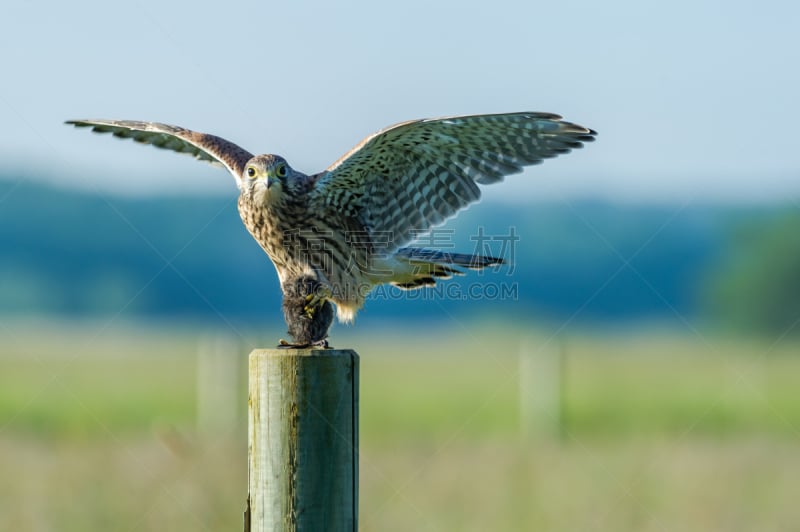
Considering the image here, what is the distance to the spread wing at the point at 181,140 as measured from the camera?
6906mm

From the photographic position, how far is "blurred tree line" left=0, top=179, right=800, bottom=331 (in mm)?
57688

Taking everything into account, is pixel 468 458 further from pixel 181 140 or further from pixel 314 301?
pixel 314 301

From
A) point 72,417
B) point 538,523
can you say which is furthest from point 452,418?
point 538,523

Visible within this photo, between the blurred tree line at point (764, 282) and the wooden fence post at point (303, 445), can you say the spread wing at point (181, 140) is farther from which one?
the blurred tree line at point (764, 282)

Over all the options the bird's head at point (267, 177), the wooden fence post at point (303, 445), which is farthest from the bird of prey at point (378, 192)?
the wooden fence post at point (303, 445)

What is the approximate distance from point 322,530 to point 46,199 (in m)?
106

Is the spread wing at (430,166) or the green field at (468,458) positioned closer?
the spread wing at (430,166)

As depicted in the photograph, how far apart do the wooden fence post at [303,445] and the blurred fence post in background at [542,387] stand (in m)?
11.9

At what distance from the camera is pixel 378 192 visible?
273 inches

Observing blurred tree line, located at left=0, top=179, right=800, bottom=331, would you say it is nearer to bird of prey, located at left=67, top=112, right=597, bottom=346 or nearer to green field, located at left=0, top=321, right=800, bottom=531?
green field, located at left=0, top=321, right=800, bottom=531

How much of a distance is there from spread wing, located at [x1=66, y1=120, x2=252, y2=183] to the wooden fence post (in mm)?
3203

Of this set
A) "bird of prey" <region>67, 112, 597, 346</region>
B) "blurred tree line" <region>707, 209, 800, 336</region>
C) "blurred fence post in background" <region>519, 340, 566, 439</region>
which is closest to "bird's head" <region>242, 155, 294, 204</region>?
"bird of prey" <region>67, 112, 597, 346</region>

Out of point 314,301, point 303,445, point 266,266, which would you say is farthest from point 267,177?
point 266,266

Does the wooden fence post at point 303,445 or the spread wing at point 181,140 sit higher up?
the spread wing at point 181,140
